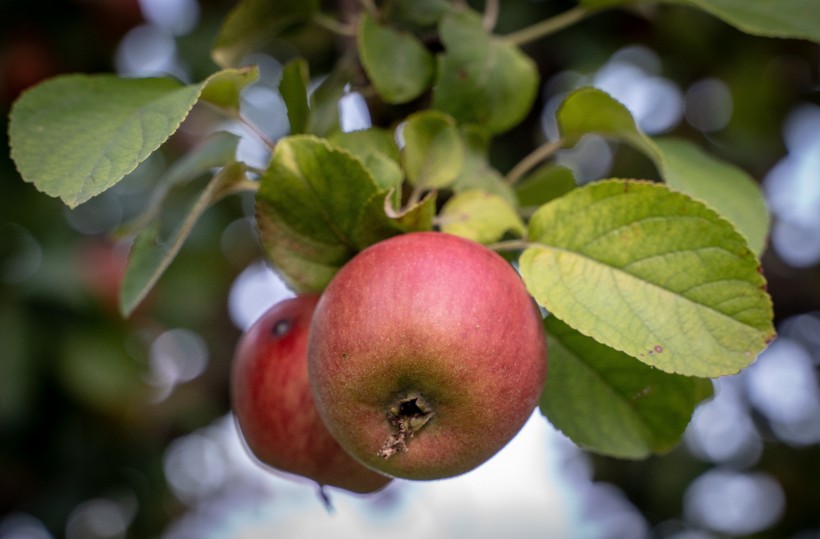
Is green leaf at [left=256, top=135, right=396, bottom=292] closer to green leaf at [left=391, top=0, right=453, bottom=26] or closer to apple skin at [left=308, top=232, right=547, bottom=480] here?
apple skin at [left=308, top=232, right=547, bottom=480]

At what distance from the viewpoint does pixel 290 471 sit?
74cm

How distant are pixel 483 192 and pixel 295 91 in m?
0.20

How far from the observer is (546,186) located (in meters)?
0.85

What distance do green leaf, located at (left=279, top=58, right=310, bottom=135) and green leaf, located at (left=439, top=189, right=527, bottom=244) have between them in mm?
177

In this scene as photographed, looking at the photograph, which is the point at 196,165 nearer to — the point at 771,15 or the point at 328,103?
the point at 328,103

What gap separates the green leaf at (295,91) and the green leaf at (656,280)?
27 centimetres

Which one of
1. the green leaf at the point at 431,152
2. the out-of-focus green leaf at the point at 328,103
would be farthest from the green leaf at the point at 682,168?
the out-of-focus green leaf at the point at 328,103

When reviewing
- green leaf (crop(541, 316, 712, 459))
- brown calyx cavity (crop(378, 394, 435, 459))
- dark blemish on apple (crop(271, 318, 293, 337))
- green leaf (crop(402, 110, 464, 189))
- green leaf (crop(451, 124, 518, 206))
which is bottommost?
green leaf (crop(541, 316, 712, 459))

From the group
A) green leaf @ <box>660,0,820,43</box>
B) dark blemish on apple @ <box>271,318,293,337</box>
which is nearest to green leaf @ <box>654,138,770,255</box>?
green leaf @ <box>660,0,820,43</box>

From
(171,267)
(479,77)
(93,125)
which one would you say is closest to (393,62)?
(479,77)

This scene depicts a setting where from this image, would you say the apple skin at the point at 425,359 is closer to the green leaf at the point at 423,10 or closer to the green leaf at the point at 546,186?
the green leaf at the point at 546,186

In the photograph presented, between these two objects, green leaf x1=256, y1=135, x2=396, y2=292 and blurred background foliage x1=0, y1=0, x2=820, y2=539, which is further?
blurred background foliage x1=0, y1=0, x2=820, y2=539

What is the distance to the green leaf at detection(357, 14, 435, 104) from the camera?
80 cm

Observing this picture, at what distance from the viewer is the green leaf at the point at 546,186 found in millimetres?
833
